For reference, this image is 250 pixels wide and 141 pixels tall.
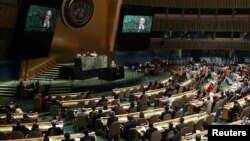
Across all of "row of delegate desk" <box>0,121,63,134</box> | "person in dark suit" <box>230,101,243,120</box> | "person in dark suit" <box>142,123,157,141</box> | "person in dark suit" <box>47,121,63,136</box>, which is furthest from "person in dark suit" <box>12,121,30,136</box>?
"person in dark suit" <box>230,101,243,120</box>

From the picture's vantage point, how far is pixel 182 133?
39.9 feet

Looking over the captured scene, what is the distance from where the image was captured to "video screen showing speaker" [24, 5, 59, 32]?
23.0 m

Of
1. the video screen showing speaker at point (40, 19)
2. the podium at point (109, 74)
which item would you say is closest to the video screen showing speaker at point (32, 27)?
the video screen showing speaker at point (40, 19)

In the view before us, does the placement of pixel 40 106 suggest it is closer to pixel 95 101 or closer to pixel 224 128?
pixel 95 101

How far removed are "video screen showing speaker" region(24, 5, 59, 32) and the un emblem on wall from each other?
4.76 m

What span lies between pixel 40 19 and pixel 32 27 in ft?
2.63

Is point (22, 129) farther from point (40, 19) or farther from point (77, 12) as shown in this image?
point (77, 12)

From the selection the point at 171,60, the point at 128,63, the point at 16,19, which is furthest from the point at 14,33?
the point at 171,60

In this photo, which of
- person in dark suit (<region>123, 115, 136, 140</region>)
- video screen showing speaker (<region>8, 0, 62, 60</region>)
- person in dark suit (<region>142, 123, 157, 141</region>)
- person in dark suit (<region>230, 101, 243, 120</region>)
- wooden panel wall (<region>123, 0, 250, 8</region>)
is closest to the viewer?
person in dark suit (<region>142, 123, 157, 141</region>)

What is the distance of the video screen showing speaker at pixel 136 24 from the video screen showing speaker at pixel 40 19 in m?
8.19

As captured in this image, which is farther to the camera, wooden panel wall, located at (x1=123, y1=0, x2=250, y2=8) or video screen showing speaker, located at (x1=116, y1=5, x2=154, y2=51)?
wooden panel wall, located at (x1=123, y1=0, x2=250, y2=8)

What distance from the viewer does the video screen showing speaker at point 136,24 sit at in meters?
31.8

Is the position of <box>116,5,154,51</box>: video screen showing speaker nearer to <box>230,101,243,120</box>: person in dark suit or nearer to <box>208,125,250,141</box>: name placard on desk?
<box>230,101,243,120</box>: person in dark suit

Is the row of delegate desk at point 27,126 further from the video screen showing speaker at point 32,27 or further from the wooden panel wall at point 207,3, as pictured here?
the wooden panel wall at point 207,3
